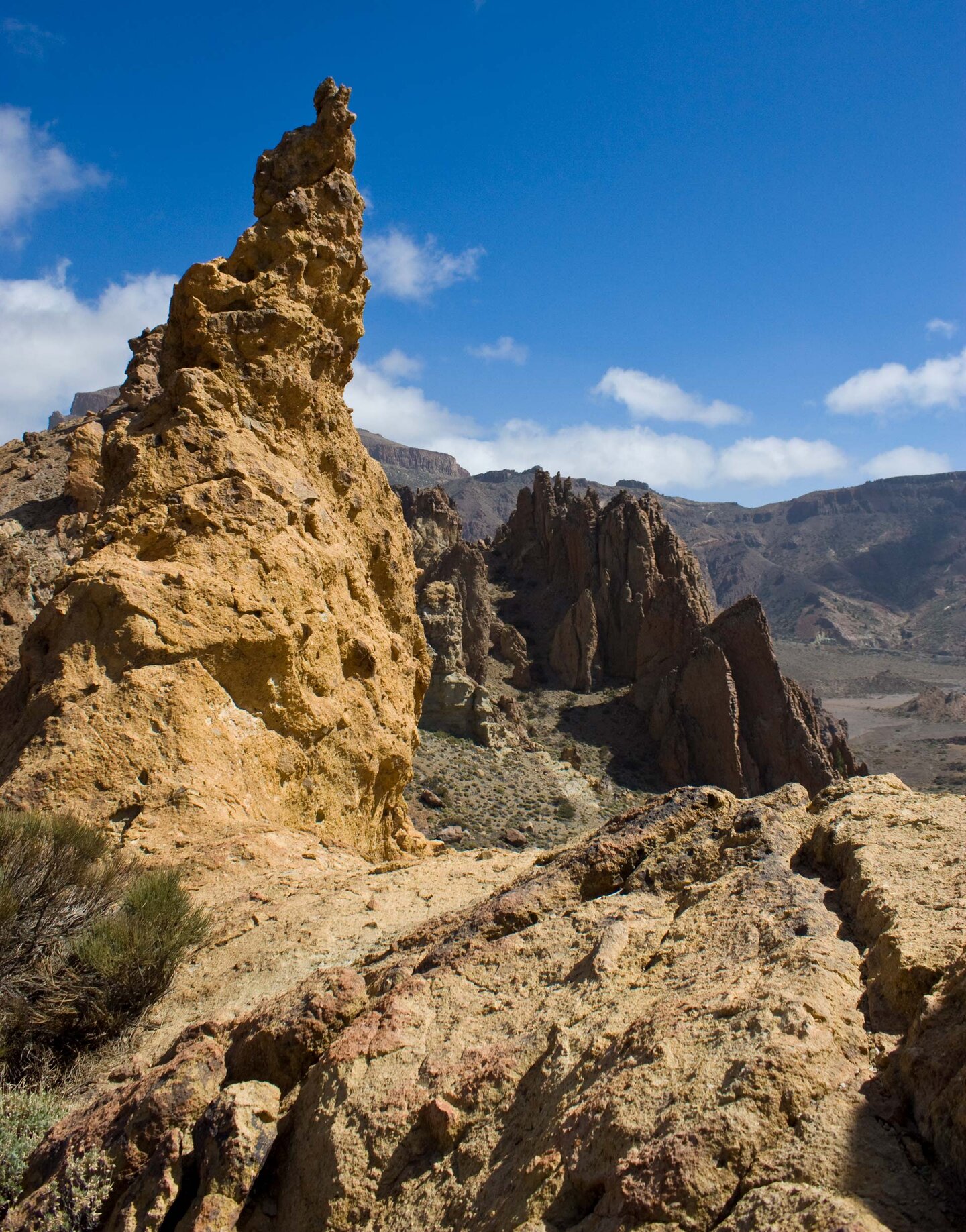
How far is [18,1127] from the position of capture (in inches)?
164

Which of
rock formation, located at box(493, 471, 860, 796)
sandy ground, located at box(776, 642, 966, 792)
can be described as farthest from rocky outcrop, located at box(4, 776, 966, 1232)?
sandy ground, located at box(776, 642, 966, 792)

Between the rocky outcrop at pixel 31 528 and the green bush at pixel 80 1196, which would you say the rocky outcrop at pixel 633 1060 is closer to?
the green bush at pixel 80 1196

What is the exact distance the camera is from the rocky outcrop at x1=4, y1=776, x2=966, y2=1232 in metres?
2.37

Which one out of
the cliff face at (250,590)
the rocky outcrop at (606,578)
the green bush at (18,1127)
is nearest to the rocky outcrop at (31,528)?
the cliff face at (250,590)

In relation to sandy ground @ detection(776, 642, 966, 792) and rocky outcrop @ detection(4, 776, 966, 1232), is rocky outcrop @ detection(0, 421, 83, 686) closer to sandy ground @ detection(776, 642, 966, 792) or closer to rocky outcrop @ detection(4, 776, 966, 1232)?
rocky outcrop @ detection(4, 776, 966, 1232)

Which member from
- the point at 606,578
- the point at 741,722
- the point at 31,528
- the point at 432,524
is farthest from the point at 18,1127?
the point at 432,524

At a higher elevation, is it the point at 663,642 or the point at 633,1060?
the point at 663,642

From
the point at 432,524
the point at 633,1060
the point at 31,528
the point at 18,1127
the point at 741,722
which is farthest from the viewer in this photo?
the point at 432,524

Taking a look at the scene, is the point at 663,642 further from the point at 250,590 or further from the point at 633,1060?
the point at 633,1060

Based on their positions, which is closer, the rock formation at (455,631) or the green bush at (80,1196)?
the green bush at (80,1196)

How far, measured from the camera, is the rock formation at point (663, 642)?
47562 mm

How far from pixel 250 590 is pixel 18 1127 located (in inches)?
229

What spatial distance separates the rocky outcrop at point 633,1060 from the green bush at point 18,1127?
0.09m

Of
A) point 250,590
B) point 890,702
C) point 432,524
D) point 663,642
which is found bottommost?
point 890,702
